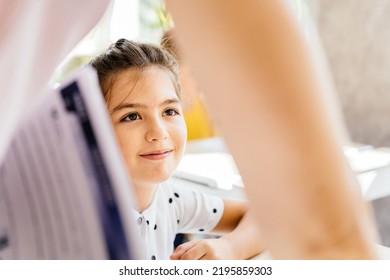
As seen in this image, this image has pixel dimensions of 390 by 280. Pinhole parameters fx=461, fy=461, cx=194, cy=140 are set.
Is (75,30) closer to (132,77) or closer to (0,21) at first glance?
(0,21)

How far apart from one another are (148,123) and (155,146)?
0.02 meters

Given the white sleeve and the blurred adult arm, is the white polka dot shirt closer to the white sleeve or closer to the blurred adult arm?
the white sleeve

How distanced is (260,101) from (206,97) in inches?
0.9

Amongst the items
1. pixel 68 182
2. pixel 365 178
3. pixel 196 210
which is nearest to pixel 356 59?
pixel 365 178

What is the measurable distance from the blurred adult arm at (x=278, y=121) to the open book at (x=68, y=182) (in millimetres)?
97

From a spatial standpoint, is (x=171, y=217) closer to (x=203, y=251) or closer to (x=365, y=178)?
(x=203, y=251)

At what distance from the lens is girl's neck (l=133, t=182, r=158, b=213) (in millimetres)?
471

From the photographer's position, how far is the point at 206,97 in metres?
0.17

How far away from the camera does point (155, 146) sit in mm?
455

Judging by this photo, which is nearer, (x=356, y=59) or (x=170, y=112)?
(x=170, y=112)

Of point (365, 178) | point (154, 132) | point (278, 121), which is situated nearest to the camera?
point (278, 121)

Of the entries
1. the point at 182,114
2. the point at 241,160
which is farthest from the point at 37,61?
the point at 182,114

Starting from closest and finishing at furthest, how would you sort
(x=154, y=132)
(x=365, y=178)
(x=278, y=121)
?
(x=278, y=121) → (x=154, y=132) → (x=365, y=178)
